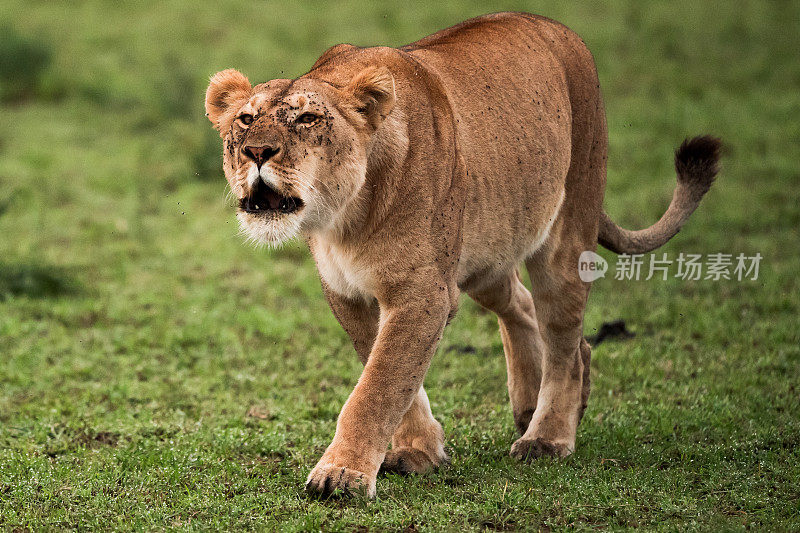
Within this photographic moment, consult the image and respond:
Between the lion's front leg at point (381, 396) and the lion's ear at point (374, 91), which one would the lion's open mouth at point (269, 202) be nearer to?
the lion's ear at point (374, 91)

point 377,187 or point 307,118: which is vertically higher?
point 307,118

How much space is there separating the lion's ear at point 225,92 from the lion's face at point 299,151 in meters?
0.09

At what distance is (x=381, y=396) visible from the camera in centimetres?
416

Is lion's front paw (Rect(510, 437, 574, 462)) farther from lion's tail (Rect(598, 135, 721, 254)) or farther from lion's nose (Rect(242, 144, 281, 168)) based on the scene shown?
lion's nose (Rect(242, 144, 281, 168))

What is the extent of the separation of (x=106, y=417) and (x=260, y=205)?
2.59m

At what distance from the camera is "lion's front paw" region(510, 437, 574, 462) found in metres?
5.07

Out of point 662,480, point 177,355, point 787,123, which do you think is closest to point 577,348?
point 662,480

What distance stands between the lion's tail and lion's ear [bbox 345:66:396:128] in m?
2.04

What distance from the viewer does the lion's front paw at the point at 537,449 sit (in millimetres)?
5074

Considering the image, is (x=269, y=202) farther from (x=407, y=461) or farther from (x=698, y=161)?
(x=698, y=161)

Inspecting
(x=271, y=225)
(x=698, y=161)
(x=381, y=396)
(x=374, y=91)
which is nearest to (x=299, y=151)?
(x=271, y=225)

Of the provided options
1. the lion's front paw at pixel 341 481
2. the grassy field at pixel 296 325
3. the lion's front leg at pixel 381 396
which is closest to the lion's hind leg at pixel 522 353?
the grassy field at pixel 296 325

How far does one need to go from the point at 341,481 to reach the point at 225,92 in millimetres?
1584

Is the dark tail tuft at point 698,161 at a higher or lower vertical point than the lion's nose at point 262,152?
lower
